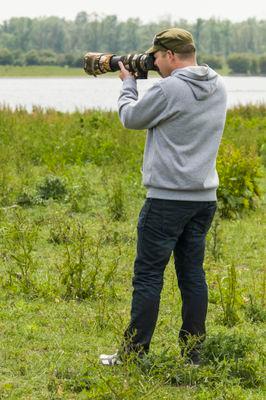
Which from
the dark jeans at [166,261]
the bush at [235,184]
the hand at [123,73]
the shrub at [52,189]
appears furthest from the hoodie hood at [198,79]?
the shrub at [52,189]

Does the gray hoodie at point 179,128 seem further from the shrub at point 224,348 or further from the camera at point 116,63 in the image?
the shrub at point 224,348

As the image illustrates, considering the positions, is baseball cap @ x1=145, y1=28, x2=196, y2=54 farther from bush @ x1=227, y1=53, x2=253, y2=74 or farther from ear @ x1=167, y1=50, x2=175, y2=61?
bush @ x1=227, y1=53, x2=253, y2=74

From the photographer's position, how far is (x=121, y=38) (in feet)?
410

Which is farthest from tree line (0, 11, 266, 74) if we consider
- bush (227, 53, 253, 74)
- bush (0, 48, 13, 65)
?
bush (0, 48, 13, 65)

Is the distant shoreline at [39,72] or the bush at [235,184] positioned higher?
the bush at [235,184]

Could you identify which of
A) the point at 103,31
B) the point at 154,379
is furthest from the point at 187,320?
the point at 103,31

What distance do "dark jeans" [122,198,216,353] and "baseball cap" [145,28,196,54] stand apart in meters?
0.80

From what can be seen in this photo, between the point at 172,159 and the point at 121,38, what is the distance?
12177cm

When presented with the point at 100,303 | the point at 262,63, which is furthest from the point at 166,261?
the point at 262,63

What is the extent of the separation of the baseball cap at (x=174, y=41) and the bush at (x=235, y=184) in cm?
578

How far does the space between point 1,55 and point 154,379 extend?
9069cm

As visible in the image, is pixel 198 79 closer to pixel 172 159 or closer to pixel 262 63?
pixel 172 159

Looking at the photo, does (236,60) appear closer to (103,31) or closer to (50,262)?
(103,31)

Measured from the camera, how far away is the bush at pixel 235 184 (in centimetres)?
1073
